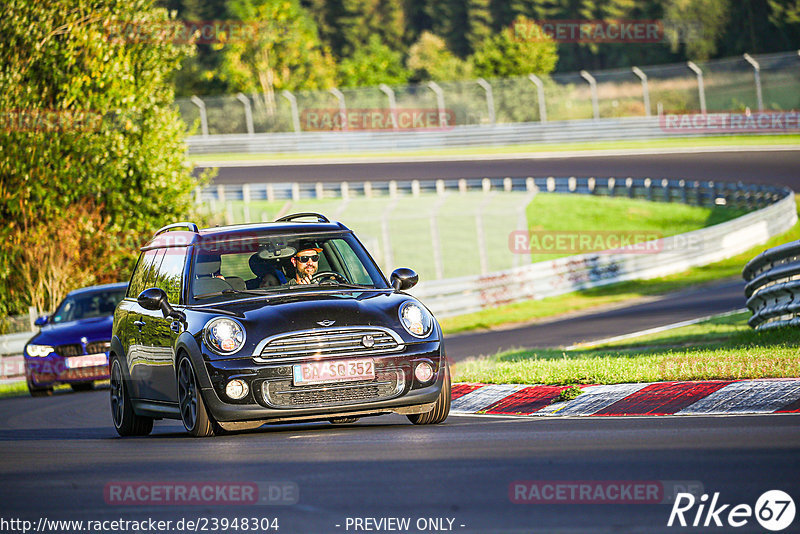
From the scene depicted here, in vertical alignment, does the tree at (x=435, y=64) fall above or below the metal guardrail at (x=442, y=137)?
above

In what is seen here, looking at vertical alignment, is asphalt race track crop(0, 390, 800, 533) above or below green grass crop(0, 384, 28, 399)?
above

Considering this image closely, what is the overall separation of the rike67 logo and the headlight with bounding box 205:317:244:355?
13.4ft

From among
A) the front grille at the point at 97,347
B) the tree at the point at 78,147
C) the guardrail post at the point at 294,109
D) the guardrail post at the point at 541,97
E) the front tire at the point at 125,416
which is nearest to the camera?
the front tire at the point at 125,416

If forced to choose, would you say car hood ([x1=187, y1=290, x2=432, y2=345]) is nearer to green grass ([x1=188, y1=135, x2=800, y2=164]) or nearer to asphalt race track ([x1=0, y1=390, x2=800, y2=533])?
asphalt race track ([x1=0, y1=390, x2=800, y2=533])

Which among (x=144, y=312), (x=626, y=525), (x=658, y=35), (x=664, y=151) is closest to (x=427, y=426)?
(x=144, y=312)

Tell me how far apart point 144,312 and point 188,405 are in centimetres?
138

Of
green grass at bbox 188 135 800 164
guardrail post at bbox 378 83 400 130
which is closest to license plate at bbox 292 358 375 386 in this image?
green grass at bbox 188 135 800 164

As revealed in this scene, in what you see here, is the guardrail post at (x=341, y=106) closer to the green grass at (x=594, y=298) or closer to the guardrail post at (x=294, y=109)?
the guardrail post at (x=294, y=109)

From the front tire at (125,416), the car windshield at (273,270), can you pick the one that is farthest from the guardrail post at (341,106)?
the car windshield at (273,270)

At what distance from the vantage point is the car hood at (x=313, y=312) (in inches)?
349

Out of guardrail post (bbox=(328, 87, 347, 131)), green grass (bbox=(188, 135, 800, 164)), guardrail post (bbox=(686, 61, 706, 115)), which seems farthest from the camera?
guardrail post (bbox=(328, 87, 347, 131))

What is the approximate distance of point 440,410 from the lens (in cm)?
944

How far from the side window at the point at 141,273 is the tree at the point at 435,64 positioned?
216ft

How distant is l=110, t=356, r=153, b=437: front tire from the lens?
10555 millimetres
